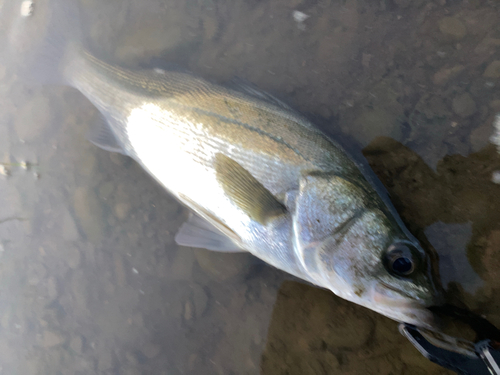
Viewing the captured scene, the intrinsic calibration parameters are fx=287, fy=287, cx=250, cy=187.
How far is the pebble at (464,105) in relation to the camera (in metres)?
1.65

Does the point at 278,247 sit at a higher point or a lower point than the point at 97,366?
higher

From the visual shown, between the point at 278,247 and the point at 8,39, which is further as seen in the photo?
the point at 8,39

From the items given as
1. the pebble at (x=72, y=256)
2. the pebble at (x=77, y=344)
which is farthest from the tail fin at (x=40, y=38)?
the pebble at (x=77, y=344)

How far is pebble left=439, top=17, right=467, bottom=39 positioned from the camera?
1.75 metres

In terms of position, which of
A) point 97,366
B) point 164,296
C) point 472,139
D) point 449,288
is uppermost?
point 472,139

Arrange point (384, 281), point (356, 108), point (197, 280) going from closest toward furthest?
point (384, 281), point (356, 108), point (197, 280)

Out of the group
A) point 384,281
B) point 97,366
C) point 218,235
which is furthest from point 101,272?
point 384,281

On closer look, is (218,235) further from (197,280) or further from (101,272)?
(101,272)

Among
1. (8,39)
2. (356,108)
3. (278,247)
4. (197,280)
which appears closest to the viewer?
(278,247)

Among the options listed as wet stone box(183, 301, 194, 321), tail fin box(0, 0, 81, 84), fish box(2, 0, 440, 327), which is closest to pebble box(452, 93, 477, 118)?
fish box(2, 0, 440, 327)

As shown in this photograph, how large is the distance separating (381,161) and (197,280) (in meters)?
1.53

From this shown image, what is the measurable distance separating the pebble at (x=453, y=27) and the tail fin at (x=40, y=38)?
266cm

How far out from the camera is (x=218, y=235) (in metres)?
1.92

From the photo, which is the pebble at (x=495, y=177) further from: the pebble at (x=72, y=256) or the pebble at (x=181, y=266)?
the pebble at (x=72, y=256)
